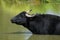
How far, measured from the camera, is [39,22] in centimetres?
107

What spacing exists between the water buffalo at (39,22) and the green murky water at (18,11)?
3cm

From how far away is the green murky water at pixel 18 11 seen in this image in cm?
106

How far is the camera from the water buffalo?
3.50 feet

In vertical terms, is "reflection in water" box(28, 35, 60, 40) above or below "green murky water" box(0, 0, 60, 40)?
below

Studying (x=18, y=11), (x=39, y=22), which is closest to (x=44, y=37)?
(x=39, y=22)

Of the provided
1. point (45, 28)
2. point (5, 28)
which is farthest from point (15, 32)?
point (45, 28)

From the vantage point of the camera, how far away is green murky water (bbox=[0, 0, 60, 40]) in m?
1.06

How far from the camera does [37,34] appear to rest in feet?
3.47

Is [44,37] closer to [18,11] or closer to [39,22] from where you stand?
[39,22]

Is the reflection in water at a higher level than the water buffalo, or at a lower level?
lower

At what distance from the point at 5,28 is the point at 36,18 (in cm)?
21

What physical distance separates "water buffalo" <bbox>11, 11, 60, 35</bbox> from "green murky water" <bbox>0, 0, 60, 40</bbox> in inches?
1.1

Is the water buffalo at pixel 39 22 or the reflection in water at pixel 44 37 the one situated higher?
the water buffalo at pixel 39 22

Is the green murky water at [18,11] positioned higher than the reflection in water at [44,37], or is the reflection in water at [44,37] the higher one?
the green murky water at [18,11]
